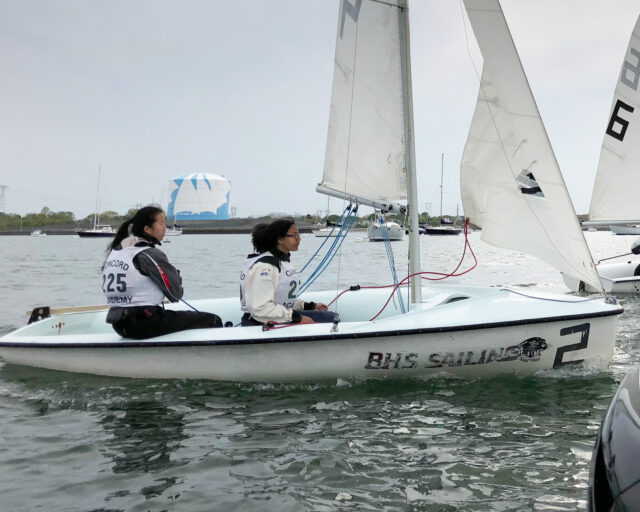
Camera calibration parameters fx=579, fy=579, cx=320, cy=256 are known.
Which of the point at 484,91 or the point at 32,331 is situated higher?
the point at 484,91

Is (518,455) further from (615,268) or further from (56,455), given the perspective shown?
(615,268)

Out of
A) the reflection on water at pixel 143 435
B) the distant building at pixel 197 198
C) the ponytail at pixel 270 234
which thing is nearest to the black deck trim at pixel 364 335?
the reflection on water at pixel 143 435

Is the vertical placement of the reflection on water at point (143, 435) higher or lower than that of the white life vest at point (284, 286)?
lower

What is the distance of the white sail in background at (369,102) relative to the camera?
6016mm

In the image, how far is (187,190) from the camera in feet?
361

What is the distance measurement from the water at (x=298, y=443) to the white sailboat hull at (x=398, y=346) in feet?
0.41

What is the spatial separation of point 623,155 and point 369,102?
8169 millimetres

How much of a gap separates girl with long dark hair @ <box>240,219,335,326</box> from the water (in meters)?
0.66

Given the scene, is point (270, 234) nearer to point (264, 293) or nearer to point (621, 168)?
point (264, 293)

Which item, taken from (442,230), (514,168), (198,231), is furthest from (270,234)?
(198,231)

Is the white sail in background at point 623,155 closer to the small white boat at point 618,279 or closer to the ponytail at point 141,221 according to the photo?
the small white boat at point 618,279

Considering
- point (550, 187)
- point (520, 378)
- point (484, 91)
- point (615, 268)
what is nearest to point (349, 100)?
point (484, 91)

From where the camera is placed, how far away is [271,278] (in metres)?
5.24

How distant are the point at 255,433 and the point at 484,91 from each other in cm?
385
